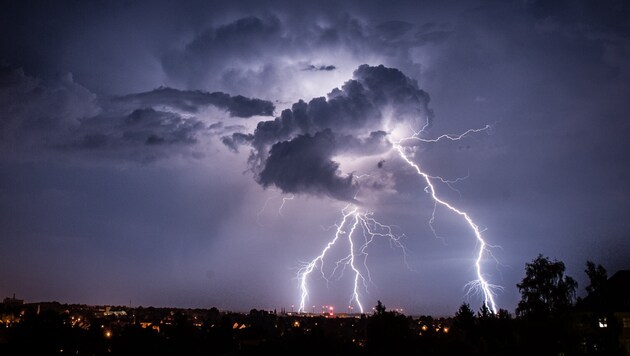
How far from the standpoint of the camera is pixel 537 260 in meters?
30.3

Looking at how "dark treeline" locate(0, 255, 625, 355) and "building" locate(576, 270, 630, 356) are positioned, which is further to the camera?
"building" locate(576, 270, 630, 356)

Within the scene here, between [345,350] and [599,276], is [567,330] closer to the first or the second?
[599,276]

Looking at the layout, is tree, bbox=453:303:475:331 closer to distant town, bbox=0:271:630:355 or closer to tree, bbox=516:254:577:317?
distant town, bbox=0:271:630:355

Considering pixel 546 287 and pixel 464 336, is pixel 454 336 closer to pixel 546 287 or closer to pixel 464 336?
pixel 464 336

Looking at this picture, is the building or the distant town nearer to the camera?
the distant town

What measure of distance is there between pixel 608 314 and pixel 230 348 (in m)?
33.6

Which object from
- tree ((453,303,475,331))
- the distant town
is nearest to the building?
the distant town

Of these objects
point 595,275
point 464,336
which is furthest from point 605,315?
point 464,336

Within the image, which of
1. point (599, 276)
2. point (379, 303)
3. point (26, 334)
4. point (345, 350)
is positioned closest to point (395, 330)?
point (345, 350)

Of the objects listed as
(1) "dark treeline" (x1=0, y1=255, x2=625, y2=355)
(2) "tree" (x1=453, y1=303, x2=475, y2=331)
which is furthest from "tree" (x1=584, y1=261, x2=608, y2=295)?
(2) "tree" (x1=453, y1=303, x2=475, y2=331)

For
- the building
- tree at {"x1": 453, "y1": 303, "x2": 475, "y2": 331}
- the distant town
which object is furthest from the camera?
tree at {"x1": 453, "y1": 303, "x2": 475, "y2": 331}

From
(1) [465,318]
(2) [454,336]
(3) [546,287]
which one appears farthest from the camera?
(1) [465,318]

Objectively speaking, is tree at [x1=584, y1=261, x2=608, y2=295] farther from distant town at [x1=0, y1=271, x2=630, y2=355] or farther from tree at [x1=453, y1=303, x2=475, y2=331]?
tree at [x1=453, y1=303, x2=475, y2=331]

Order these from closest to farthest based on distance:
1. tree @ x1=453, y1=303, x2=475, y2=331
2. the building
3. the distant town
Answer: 1. the distant town
2. the building
3. tree @ x1=453, y1=303, x2=475, y2=331
